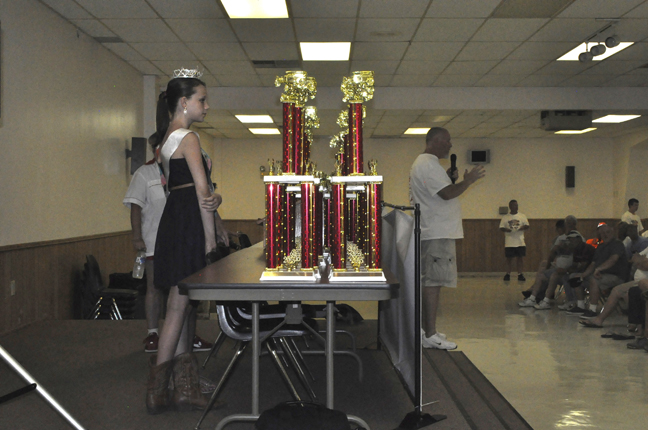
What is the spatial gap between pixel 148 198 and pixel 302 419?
2401mm

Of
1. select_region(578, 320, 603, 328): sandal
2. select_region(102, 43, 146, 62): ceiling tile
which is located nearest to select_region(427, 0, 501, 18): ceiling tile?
select_region(578, 320, 603, 328): sandal

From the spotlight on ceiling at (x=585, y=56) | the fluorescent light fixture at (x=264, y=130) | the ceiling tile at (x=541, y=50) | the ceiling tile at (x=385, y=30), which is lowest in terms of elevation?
the spotlight on ceiling at (x=585, y=56)

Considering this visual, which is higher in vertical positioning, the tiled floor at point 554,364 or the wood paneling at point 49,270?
the wood paneling at point 49,270

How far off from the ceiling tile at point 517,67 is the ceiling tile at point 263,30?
9.16 feet

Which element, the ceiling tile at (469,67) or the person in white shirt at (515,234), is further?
the person in white shirt at (515,234)

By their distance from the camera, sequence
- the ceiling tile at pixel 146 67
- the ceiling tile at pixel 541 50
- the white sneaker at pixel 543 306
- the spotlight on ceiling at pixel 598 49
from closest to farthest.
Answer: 1. the spotlight on ceiling at pixel 598 49
2. the ceiling tile at pixel 541 50
3. the white sneaker at pixel 543 306
4. the ceiling tile at pixel 146 67

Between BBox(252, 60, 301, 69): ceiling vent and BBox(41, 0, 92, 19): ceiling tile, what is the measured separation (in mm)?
2150

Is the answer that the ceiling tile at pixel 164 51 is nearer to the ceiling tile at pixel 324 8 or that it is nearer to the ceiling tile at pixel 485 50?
the ceiling tile at pixel 324 8

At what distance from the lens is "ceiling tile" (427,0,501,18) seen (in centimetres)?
508

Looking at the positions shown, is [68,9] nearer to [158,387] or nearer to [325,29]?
[325,29]

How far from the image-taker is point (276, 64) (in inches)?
279

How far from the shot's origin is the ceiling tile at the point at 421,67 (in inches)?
279

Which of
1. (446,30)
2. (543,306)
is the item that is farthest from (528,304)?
(446,30)

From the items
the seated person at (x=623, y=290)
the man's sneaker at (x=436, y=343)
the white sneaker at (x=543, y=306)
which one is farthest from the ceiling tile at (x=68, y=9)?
the white sneaker at (x=543, y=306)
